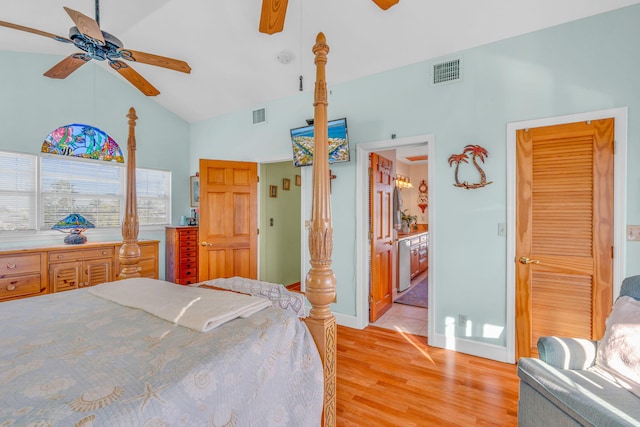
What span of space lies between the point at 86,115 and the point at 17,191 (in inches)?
49.6

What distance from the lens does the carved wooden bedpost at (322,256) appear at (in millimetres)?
1492

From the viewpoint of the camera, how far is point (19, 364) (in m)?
0.96

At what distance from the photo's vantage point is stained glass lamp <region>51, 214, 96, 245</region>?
3344 mm

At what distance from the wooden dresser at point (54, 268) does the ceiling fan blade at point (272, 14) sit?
134 inches

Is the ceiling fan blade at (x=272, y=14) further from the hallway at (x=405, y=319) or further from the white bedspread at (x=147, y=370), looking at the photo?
the hallway at (x=405, y=319)

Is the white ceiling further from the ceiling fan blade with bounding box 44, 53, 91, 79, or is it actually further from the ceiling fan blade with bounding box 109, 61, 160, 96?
the ceiling fan blade with bounding box 109, 61, 160, 96

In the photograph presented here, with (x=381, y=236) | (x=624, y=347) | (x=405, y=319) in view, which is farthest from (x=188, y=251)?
(x=624, y=347)

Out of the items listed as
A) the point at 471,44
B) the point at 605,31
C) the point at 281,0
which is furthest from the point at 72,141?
the point at 605,31

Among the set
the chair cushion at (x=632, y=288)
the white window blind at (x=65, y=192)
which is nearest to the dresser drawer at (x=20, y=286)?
the white window blind at (x=65, y=192)

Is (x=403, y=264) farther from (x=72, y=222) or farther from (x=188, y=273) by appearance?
(x=72, y=222)

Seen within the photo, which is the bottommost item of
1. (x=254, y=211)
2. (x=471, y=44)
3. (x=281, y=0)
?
(x=254, y=211)

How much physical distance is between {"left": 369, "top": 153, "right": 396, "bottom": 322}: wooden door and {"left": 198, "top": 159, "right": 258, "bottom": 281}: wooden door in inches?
66.2

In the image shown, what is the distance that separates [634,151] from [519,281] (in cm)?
126

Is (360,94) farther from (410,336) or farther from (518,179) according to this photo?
(410,336)
